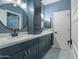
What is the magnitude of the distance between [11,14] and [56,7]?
171 inches

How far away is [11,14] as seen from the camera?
2311 mm

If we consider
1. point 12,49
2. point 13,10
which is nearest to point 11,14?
point 13,10

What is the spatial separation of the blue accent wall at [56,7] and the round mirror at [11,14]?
3410 mm

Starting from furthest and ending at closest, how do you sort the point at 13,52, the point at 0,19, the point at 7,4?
the point at 7,4 → the point at 0,19 → the point at 13,52

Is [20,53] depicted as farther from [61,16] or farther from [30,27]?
[61,16]

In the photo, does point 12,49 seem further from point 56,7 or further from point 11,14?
point 56,7

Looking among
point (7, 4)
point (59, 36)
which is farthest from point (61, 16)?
point (7, 4)

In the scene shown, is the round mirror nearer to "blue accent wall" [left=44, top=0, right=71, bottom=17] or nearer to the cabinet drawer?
the cabinet drawer

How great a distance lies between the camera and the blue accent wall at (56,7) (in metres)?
5.73

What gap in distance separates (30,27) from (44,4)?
12.1 ft

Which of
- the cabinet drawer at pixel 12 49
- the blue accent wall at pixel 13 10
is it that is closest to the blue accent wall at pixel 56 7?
the blue accent wall at pixel 13 10

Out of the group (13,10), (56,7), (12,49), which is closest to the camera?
(12,49)

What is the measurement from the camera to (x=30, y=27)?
308 centimetres

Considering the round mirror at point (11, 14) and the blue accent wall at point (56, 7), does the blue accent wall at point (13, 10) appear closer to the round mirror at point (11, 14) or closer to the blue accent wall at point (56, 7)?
the round mirror at point (11, 14)
